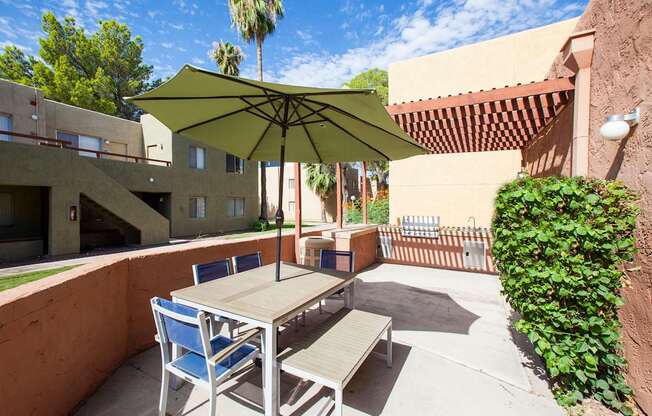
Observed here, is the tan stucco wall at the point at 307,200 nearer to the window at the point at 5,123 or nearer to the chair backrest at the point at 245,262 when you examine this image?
the window at the point at 5,123

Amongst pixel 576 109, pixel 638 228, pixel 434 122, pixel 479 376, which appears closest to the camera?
pixel 638 228

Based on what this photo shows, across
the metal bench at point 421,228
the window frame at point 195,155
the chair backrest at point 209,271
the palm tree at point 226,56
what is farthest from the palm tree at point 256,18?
the chair backrest at point 209,271

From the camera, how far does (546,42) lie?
26.4ft

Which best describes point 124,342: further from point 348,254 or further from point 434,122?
point 434,122

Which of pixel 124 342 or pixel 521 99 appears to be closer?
pixel 124 342

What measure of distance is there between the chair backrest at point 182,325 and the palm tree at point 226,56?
19.4 meters

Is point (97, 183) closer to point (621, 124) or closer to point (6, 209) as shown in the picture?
point (6, 209)

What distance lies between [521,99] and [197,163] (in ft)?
53.9

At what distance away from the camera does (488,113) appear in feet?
13.9

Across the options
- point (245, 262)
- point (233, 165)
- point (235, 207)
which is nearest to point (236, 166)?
point (233, 165)

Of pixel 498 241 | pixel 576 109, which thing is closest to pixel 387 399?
pixel 498 241

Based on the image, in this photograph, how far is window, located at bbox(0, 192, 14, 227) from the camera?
10422 mm

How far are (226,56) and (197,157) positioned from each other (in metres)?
7.42

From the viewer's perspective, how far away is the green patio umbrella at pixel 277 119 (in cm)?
237
